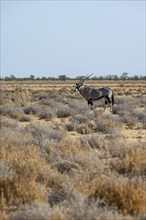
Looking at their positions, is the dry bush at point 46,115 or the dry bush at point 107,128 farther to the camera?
the dry bush at point 46,115

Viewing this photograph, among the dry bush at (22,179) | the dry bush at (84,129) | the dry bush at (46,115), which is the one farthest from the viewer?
the dry bush at (46,115)

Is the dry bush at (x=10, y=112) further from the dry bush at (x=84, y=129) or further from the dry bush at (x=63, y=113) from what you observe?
the dry bush at (x=84, y=129)

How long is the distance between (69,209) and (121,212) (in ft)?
2.33

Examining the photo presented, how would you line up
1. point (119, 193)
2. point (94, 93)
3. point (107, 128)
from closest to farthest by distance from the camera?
point (119, 193) < point (107, 128) < point (94, 93)

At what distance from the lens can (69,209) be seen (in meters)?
6.36

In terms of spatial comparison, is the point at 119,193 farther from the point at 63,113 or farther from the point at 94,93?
the point at 94,93

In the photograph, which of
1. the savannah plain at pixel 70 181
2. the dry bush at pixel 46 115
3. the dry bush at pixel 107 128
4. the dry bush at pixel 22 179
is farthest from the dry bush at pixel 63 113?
Answer: the dry bush at pixel 22 179

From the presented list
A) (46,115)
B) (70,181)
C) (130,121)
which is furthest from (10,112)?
(70,181)

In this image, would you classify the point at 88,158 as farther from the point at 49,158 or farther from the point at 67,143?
the point at 67,143

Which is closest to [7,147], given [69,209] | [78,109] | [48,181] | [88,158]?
[88,158]

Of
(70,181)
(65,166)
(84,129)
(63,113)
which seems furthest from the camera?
(63,113)

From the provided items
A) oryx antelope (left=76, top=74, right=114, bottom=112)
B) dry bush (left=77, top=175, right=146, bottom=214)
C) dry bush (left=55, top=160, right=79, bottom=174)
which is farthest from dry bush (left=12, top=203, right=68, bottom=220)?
oryx antelope (left=76, top=74, right=114, bottom=112)

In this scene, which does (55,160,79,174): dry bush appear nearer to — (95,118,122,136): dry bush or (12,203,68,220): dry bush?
(12,203,68,220): dry bush

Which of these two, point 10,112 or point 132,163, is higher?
point 132,163
